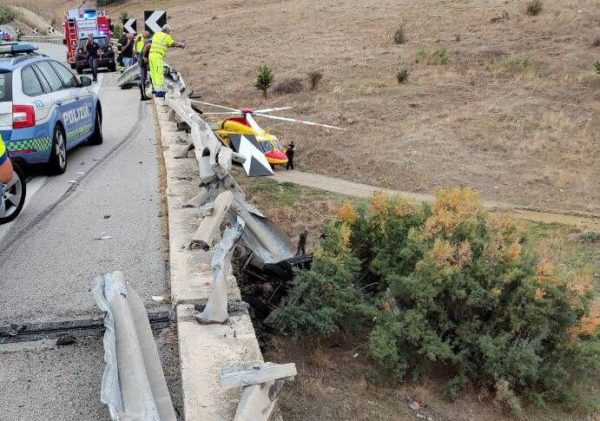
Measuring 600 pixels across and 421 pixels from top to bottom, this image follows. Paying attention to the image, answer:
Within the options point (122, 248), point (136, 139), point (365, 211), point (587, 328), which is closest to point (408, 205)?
point (365, 211)

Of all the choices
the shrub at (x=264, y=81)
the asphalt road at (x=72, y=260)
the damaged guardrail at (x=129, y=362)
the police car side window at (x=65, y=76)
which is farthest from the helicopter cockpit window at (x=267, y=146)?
the damaged guardrail at (x=129, y=362)

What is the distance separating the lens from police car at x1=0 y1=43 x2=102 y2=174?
28.5 feet

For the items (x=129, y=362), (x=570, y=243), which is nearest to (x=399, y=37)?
(x=570, y=243)

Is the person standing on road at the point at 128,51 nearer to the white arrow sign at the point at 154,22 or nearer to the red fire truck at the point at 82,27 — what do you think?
the red fire truck at the point at 82,27

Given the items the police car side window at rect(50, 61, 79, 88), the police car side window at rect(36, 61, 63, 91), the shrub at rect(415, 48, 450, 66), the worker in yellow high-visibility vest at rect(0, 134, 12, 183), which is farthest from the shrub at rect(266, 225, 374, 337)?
the shrub at rect(415, 48, 450, 66)

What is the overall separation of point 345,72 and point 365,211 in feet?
65.6

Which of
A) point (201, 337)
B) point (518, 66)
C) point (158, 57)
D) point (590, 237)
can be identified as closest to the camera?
point (201, 337)

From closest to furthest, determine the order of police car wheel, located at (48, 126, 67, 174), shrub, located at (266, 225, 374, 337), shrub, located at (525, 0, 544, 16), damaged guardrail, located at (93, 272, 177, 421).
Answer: damaged guardrail, located at (93, 272, 177, 421) < shrub, located at (266, 225, 374, 337) < police car wheel, located at (48, 126, 67, 174) < shrub, located at (525, 0, 544, 16)

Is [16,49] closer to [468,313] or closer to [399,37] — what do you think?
[468,313]

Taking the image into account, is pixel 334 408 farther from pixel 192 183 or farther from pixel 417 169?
pixel 417 169

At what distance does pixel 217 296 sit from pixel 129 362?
2.98 ft

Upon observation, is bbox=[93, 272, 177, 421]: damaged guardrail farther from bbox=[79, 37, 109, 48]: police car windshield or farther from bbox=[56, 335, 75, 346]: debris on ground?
bbox=[79, 37, 109, 48]: police car windshield

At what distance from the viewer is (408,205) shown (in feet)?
19.6

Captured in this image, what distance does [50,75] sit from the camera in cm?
1004
